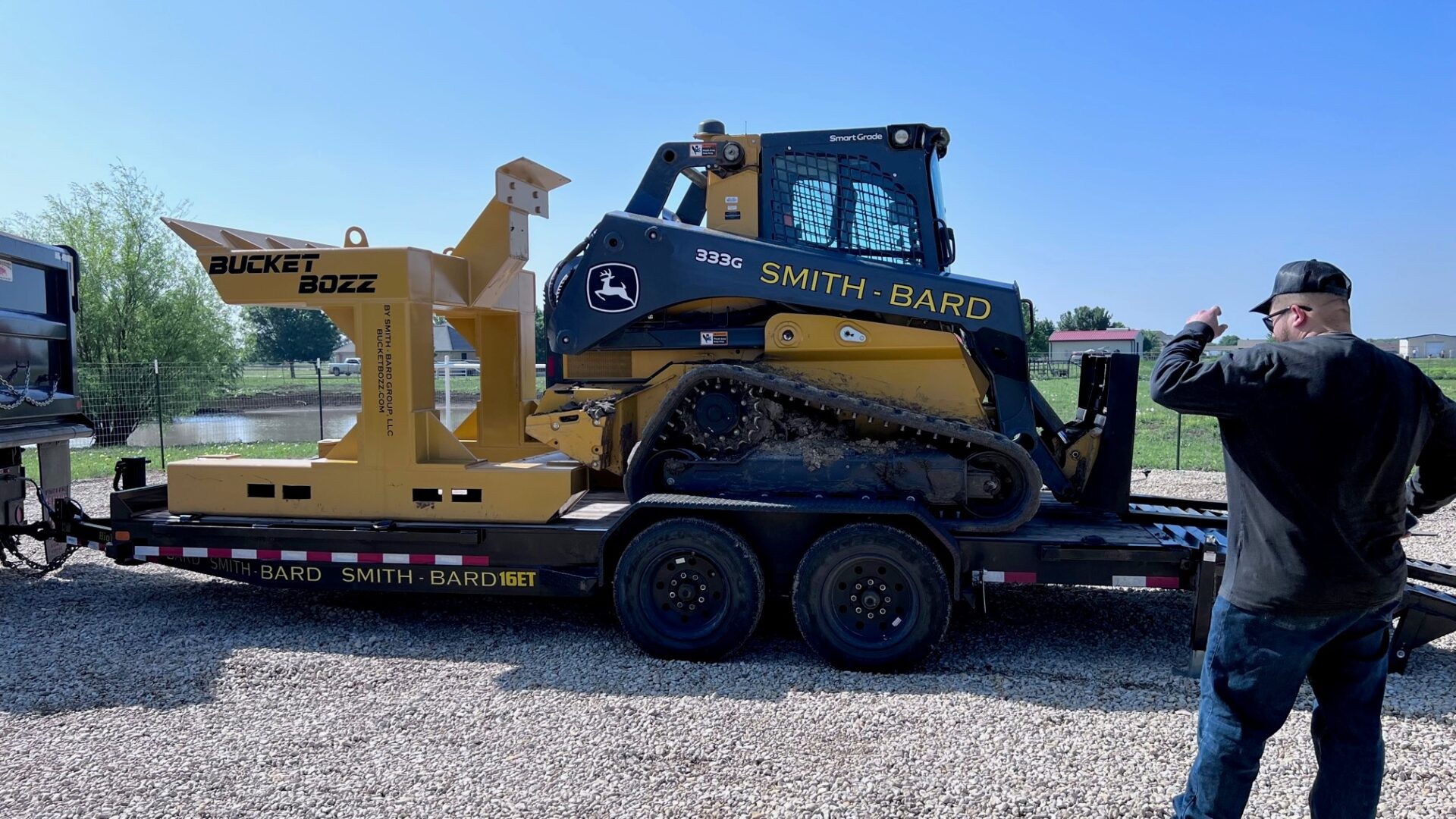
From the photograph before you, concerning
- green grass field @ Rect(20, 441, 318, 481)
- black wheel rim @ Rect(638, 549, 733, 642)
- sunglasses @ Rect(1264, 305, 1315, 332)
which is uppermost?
sunglasses @ Rect(1264, 305, 1315, 332)

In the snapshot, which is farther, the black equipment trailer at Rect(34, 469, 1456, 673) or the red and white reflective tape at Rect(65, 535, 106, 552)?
the red and white reflective tape at Rect(65, 535, 106, 552)

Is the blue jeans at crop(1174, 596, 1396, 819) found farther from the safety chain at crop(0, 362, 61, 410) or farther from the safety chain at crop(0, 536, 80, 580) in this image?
the safety chain at crop(0, 362, 61, 410)

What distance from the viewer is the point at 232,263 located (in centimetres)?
638

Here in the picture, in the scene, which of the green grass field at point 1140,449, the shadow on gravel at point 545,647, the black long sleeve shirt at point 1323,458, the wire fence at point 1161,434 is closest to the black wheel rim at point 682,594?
the shadow on gravel at point 545,647

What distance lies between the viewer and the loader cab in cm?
611

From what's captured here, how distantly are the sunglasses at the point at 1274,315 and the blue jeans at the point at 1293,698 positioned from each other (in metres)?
0.94

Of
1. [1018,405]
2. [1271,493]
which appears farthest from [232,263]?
[1271,493]

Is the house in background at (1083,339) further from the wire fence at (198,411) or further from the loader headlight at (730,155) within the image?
the loader headlight at (730,155)

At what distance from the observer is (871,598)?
5.46 meters

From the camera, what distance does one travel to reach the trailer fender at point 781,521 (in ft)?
17.9

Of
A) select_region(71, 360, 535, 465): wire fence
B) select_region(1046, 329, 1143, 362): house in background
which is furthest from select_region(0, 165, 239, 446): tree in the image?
select_region(1046, 329, 1143, 362): house in background

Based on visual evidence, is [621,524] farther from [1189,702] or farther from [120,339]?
[120,339]

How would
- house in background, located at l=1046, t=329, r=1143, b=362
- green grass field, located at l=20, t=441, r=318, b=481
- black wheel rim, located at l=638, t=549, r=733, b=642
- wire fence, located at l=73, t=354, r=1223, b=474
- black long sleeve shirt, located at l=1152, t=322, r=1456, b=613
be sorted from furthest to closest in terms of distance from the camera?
house in background, located at l=1046, t=329, r=1143, b=362
wire fence, located at l=73, t=354, r=1223, b=474
green grass field, located at l=20, t=441, r=318, b=481
black wheel rim, located at l=638, t=549, r=733, b=642
black long sleeve shirt, located at l=1152, t=322, r=1456, b=613

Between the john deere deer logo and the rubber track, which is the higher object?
the john deere deer logo
